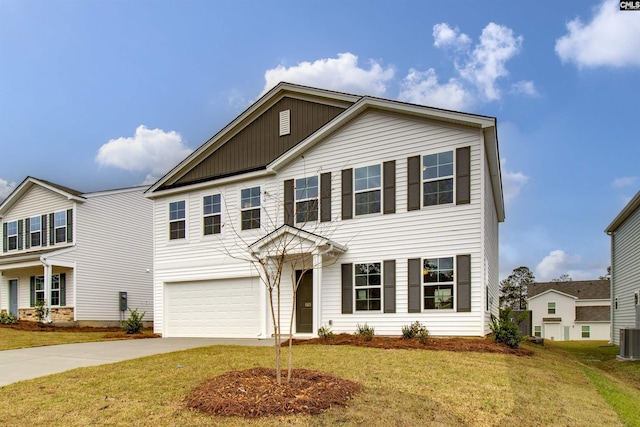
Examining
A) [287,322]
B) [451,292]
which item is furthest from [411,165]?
[287,322]

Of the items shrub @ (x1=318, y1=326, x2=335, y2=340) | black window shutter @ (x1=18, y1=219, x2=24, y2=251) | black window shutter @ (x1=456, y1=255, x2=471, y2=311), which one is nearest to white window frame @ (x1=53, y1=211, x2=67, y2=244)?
black window shutter @ (x1=18, y1=219, x2=24, y2=251)

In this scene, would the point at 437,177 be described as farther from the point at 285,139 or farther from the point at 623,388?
the point at 623,388

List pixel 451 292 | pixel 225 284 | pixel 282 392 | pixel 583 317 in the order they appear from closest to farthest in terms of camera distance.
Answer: pixel 282 392 < pixel 451 292 < pixel 225 284 < pixel 583 317

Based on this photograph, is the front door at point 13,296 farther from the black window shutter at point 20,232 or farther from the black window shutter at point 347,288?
the black window shutter at point 347,288

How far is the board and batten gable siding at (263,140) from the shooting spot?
55.3 ft

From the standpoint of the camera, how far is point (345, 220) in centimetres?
1494

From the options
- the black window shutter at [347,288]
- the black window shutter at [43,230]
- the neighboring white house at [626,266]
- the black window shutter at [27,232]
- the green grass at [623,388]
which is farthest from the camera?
the black window shutter at [27,232]

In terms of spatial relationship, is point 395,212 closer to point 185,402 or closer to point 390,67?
point 390,67

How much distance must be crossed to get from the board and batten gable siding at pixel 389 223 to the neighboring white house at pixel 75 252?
949cm

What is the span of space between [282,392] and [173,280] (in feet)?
41.8

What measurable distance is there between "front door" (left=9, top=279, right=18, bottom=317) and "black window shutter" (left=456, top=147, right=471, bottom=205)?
24179 mm

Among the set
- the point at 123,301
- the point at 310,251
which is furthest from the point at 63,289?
the point at 310,251

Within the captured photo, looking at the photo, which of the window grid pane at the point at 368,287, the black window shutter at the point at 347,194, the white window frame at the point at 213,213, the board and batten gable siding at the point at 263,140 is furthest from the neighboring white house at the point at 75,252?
the window grid pane at the point at 368,287

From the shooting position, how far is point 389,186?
14.3 meters
